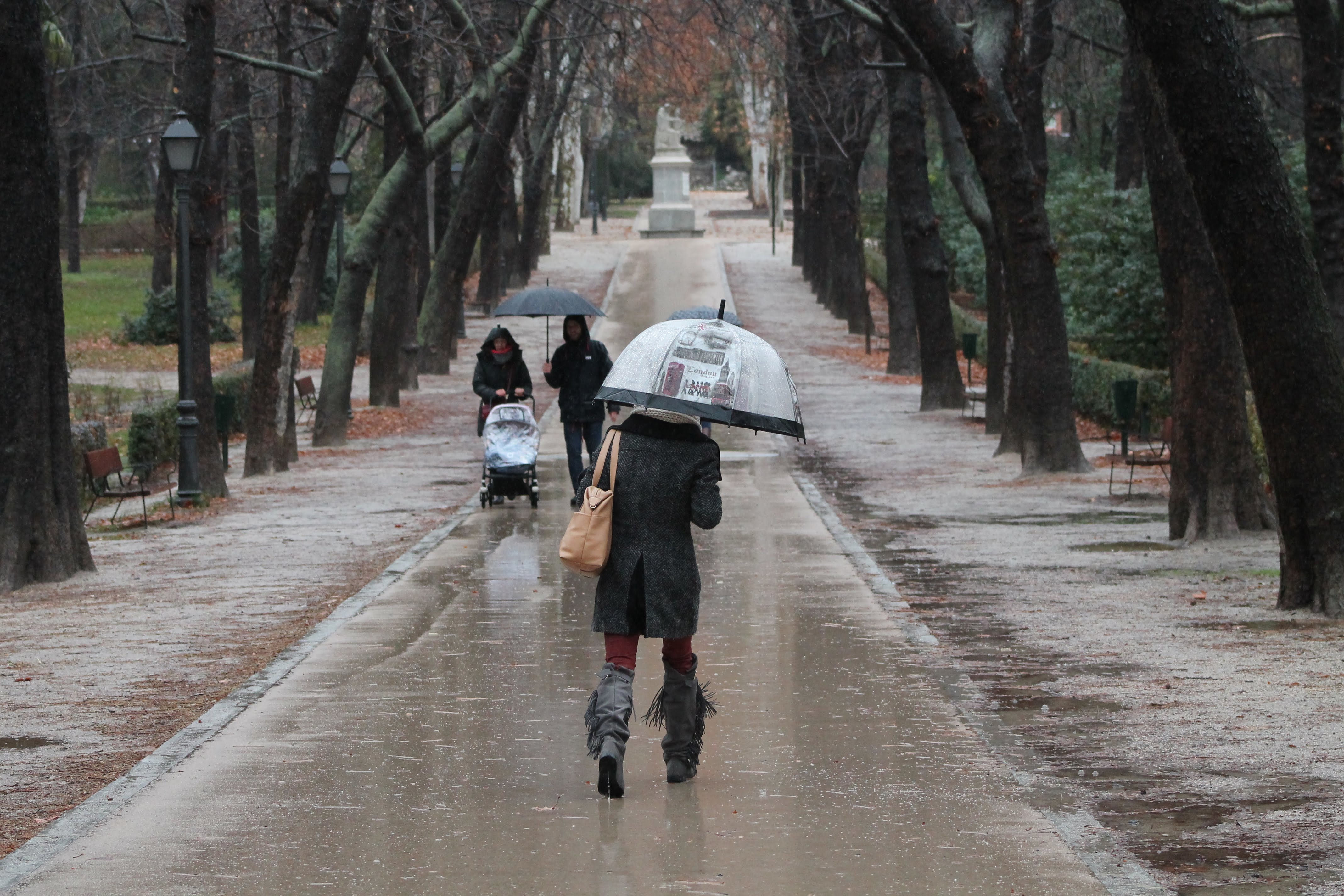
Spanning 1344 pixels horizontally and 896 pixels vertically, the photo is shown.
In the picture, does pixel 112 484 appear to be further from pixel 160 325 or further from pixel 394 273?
pixel 160 325

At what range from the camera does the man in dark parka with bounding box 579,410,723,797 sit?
6824 mm

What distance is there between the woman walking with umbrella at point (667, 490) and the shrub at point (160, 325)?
3366cm

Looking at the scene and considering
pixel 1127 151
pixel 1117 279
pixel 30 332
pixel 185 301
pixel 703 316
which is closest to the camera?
pixel 703 316

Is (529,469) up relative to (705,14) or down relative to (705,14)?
down

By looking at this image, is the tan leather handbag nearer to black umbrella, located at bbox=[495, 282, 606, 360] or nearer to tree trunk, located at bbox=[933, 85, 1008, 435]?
black umbrella, located at bbox=[495, 282, 606, 360]

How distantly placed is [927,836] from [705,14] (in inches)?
1734

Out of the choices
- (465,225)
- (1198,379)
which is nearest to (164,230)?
(465,225)

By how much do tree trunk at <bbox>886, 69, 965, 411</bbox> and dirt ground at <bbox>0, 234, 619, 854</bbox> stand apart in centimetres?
799

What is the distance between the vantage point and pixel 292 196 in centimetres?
1942

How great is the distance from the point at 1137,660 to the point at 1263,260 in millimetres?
2509

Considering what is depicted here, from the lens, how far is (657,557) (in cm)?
688

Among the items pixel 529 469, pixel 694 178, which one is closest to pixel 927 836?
pixel 529 469

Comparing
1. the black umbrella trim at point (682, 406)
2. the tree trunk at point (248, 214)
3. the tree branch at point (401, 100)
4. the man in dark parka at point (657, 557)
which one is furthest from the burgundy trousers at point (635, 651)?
the tree trunk at point (248, 214)

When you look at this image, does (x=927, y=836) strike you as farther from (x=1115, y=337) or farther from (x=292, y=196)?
(x=1115, y=337)
